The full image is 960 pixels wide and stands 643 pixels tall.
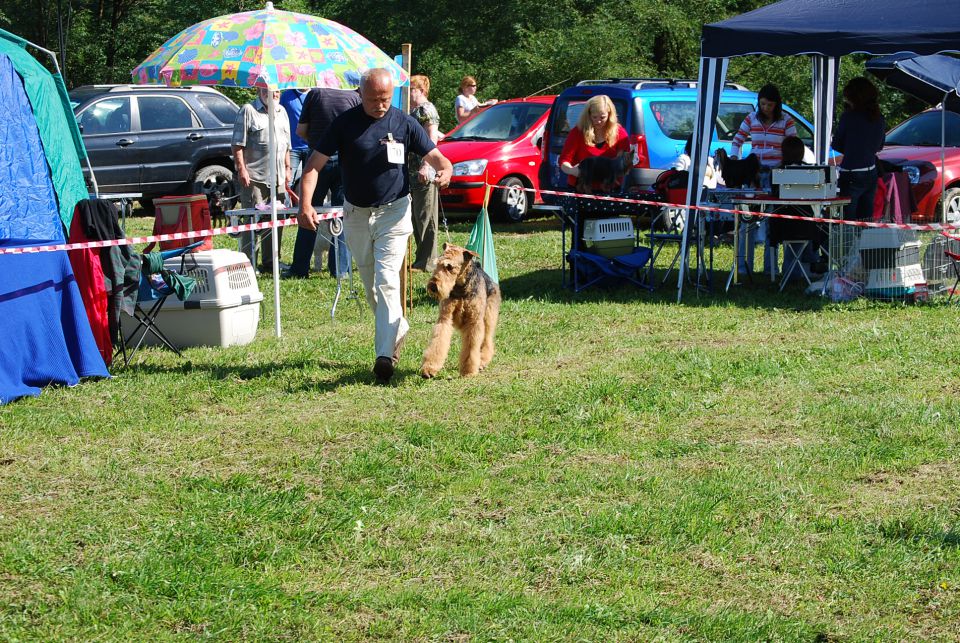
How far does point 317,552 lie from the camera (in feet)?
14.6

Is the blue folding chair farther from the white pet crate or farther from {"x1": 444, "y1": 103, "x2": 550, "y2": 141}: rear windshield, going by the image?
{"x1": 444, "y1": 103, "x2": 550, "y2": 141}: rear windshield

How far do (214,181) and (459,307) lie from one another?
1064cm

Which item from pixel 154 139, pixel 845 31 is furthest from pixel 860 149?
pixel 154 139

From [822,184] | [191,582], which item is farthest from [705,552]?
[822,184]

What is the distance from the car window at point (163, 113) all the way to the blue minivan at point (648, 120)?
6021mm

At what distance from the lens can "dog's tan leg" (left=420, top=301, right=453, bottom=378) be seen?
A: 23.4 feet

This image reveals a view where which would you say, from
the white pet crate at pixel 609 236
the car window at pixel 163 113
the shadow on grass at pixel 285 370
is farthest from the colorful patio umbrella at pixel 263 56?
the car window at pixel 163 113

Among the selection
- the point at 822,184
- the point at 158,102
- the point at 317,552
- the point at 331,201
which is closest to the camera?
the point at 317,552

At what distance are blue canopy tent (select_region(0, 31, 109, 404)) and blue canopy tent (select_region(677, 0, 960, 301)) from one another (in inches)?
213

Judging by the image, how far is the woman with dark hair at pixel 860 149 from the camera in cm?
1065

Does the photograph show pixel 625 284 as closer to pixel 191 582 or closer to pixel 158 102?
pixel 191 582

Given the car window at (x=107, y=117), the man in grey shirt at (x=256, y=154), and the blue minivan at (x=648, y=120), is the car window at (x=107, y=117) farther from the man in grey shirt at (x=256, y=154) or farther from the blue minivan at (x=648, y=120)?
the blue minivan at (x=648, y=120)

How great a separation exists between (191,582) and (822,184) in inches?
295

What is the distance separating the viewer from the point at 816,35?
9.73 m
